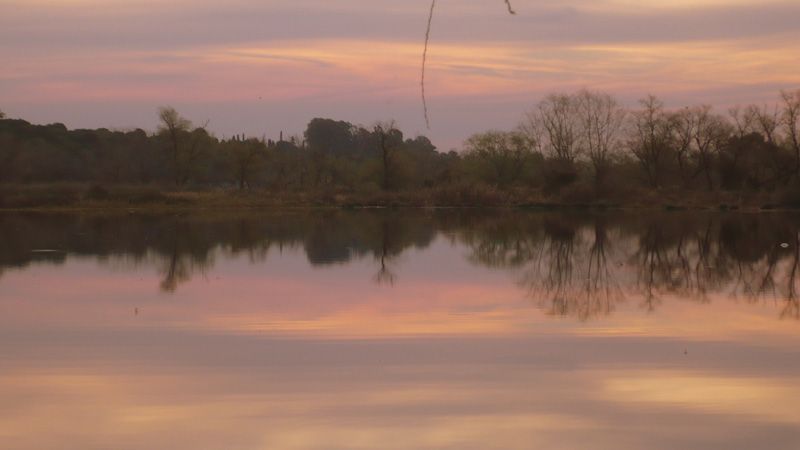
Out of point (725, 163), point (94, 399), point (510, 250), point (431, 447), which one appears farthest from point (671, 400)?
point (725, 163)

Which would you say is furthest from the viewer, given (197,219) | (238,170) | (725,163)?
(238,170)

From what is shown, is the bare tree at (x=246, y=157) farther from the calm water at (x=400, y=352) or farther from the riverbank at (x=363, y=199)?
the calm water at (x=400, y=352)

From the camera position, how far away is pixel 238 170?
3103 inches

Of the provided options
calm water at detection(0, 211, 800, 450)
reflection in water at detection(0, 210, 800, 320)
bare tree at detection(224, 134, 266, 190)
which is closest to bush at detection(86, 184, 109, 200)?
reflection in water at detection(0, 210, 800, 320)

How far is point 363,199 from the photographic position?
6669cm

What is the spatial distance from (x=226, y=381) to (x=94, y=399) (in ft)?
4.37

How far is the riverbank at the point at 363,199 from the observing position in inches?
2360

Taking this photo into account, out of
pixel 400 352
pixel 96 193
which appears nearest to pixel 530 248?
pixel 400 352

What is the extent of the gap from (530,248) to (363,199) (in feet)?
127

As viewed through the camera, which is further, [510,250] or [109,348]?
[510,250]

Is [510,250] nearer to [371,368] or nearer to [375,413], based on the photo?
[371,368]

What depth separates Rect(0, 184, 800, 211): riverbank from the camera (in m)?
59.9

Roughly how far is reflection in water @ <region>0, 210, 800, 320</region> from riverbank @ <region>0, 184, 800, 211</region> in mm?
11361

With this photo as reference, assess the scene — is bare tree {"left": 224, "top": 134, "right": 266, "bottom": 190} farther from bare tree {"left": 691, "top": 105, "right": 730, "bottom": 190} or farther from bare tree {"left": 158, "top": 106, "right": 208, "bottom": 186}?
bare tree {"left": 691, "top": 105, "right": 730, "bottom": 190}
